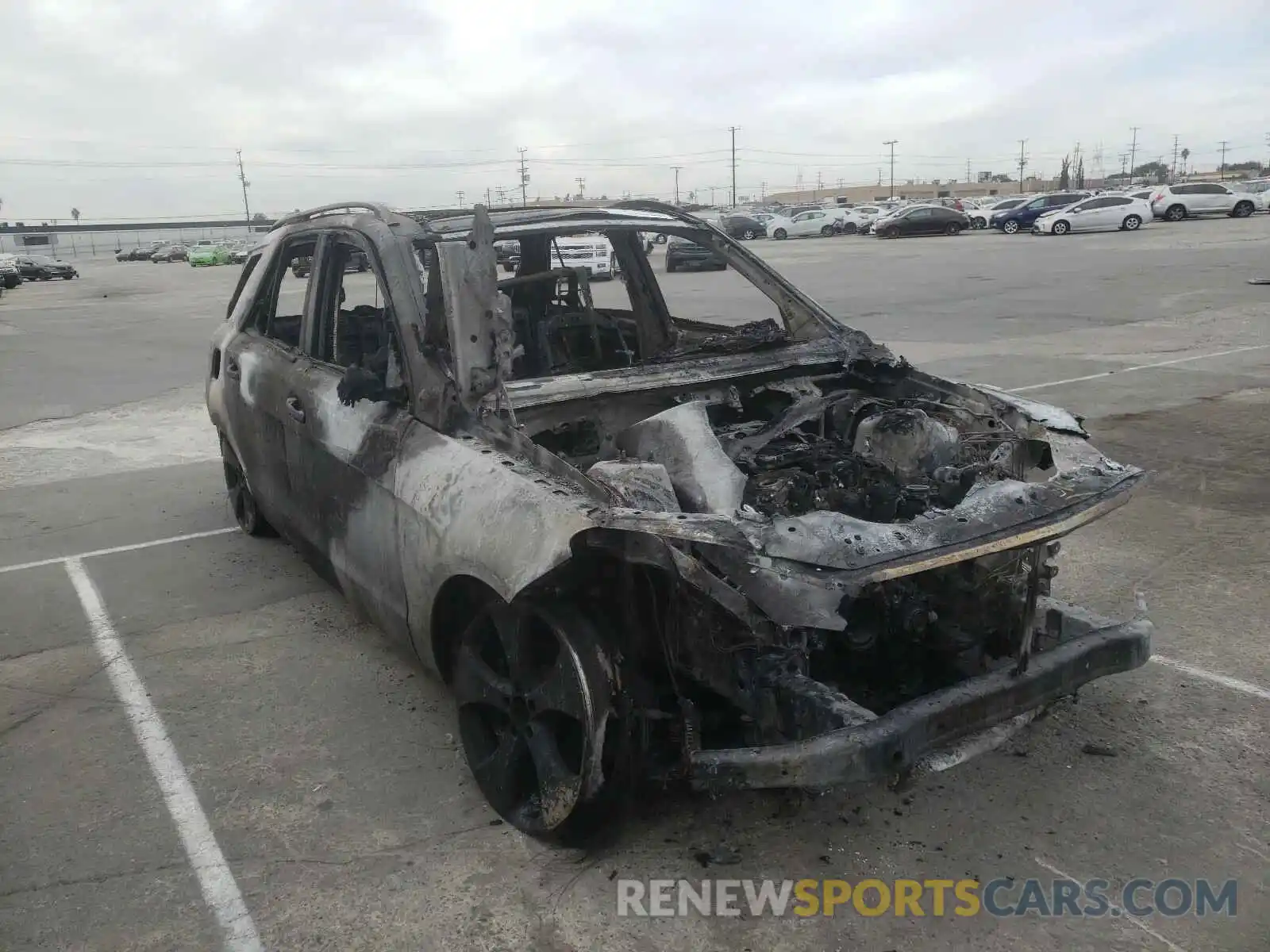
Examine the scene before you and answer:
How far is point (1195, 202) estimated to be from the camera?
38.6 m

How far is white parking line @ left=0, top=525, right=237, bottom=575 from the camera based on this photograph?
5.65 m

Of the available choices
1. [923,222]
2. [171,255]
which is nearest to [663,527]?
[923,222]

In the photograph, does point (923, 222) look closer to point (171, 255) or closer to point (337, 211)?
point (337, 211)

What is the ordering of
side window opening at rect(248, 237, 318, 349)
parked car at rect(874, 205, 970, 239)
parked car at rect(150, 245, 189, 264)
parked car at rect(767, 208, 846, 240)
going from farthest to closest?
parked car at rect(150, 245, 189, 264), parked car at rect(767, 208, 846, 240), parked car at rect(874, 205, 970, 239), side window opening at rect(248, 237, 318, 349)

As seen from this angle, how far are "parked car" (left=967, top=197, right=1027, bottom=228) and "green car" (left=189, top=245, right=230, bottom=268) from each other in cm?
3740

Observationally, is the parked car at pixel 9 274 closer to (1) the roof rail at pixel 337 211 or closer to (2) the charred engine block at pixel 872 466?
(1) the roof rail at pixel 337 211

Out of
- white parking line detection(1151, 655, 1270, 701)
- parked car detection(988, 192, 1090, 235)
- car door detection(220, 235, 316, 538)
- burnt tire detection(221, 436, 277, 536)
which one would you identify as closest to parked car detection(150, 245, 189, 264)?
parked car detection(988, 192, 1090, 235)

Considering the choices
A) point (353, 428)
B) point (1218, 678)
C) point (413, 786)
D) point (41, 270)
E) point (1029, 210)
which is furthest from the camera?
point (41, 270)

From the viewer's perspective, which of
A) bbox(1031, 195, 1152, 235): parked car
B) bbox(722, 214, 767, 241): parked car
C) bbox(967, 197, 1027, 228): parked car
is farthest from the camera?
bbox(722, 214, 767, 241): parked car

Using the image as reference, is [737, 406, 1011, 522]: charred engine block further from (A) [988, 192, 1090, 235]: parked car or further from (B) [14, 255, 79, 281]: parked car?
(B) [14, 255, 79, 281]: parked car

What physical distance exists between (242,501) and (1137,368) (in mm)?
8904

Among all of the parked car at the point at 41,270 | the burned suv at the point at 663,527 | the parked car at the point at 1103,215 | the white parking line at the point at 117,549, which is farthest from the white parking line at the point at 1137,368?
the parked car at the point at 41,270

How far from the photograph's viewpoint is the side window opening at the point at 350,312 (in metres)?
3.91

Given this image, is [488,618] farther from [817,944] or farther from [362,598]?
[817,944]
